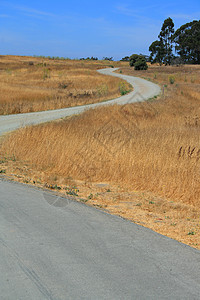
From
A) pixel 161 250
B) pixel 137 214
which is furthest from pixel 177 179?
pixel 161 250

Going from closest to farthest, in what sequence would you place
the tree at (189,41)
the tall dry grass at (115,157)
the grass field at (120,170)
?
the grass field at (120,170) < the tall dry grass at (115,157) < the tree at (189,41)

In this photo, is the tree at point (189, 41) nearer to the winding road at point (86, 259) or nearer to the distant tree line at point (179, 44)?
the distant tree line at point (179, 44)

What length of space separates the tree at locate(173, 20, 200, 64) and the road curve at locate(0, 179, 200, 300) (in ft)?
296

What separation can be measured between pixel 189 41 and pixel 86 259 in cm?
9314

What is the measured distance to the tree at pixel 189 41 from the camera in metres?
90.8

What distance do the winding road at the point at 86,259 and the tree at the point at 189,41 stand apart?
90031 millimetres

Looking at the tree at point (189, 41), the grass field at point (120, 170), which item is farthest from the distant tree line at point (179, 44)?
the grass field at point (120, 170)

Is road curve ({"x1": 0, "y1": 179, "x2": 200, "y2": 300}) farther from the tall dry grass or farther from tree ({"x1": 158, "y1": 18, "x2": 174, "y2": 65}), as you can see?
tree ({"x1": 158, "y1": 18, "x2": 174, "y2": 65})

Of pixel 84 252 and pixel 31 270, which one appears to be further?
pixel 84 252

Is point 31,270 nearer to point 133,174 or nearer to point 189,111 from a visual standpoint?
→ point 133,174

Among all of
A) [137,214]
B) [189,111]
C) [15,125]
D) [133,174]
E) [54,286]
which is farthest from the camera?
[189,111]

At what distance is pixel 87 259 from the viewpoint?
14.2 feet

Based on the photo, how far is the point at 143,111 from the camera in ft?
68.9

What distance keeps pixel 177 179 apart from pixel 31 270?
490 centimetres
